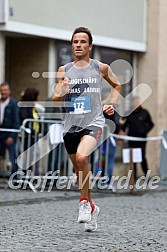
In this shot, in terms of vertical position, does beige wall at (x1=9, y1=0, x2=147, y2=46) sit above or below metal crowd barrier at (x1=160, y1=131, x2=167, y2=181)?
above

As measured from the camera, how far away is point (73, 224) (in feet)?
32.0

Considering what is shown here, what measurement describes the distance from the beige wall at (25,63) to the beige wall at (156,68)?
11.6 ft

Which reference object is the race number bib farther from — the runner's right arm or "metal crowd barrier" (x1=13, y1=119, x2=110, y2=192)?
"metal crowd barrier" (x1=13, y1=119, x2=110, y2=192)

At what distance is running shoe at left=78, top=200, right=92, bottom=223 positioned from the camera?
8805 mm

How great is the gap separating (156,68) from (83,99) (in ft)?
39.0

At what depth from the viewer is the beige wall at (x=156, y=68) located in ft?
67.8

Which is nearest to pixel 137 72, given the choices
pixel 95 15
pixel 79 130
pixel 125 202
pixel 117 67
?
pixel 117 67

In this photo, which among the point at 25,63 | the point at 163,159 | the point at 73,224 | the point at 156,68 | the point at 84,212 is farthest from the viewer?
the point at 156,68

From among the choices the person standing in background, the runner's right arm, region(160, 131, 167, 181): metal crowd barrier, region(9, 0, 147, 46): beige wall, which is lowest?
region(160, 131, 167, 181): metal crowd barrier

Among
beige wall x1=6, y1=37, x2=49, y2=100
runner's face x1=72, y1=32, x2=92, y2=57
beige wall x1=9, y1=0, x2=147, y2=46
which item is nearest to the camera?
runner's face x1=72, y1=32, x2=92, y2=57

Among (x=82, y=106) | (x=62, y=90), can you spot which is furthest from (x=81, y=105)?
(x=62, y=90)

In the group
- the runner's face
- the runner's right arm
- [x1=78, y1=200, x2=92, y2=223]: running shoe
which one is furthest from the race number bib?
[x1=78, y1=200, x2=92, y2=223]: running shoe

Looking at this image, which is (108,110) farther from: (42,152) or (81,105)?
(42,152)

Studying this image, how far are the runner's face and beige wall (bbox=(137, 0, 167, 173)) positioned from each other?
1172 centimetres
